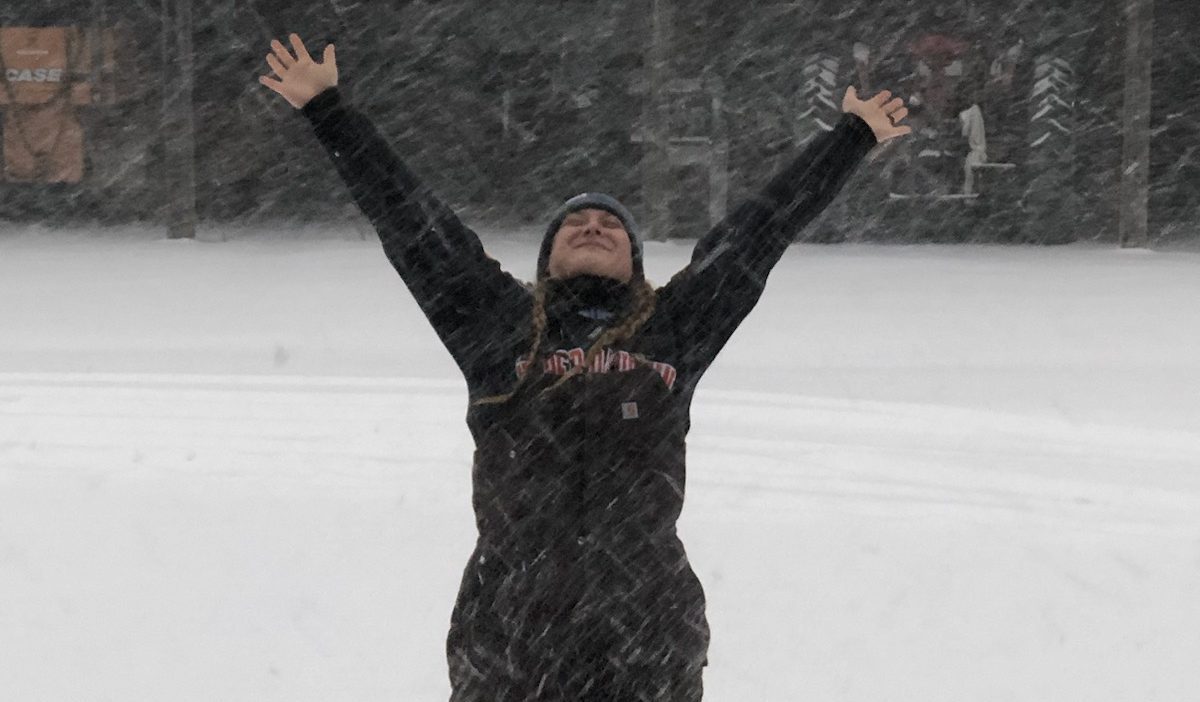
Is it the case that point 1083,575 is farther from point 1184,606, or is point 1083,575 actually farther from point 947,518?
point 947,518

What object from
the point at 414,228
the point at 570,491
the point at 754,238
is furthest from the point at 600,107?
the point at 570,491

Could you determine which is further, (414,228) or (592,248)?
(414,228)

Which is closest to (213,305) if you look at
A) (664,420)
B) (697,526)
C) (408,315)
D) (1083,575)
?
(408,315)

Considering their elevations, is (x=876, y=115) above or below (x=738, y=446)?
above

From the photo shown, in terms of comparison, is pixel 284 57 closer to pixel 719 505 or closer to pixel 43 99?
pixel 719 505

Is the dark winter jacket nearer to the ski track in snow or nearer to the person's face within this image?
the person's face

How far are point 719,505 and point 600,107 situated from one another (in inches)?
496

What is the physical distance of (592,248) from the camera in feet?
9.00

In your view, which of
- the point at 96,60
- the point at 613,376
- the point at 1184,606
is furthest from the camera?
the point at 96,60

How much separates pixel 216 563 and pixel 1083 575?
2488 mm

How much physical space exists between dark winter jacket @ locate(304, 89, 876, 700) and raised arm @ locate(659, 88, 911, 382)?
61 mm

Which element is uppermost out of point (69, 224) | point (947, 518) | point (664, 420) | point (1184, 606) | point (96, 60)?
point (664, 420)

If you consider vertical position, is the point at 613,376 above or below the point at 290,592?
above

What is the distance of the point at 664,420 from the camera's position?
2646 mm
